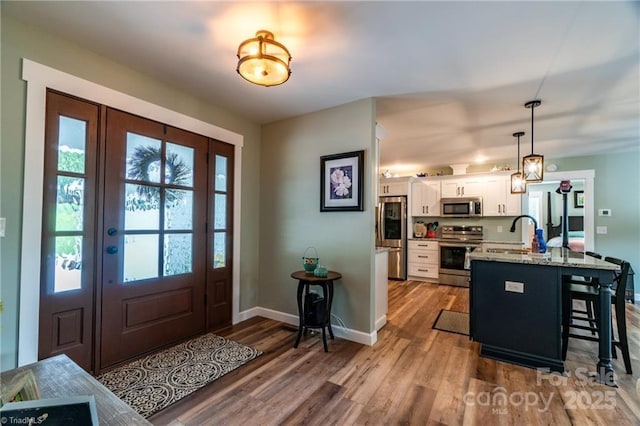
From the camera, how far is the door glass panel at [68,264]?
2.06 m

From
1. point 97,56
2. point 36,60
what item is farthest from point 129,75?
point 36,60

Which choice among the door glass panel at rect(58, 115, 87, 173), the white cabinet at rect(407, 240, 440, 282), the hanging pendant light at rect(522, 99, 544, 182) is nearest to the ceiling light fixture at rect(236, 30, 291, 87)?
the door glass panel at rect(58, 115, 87, 173)

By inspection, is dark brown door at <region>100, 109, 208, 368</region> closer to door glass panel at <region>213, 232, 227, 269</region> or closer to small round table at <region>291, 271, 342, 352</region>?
door glass panel at <region>213, 232, 227, 269</region>

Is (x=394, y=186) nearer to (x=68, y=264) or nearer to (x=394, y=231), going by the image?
(x=394, y=231)

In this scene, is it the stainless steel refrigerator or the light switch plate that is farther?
the stainless steel refrigerator

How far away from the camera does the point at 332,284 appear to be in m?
2.88

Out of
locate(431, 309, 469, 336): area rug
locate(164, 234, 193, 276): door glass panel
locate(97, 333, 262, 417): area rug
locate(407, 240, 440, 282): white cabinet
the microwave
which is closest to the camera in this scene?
locate(97, 333, 262, 417): area rug

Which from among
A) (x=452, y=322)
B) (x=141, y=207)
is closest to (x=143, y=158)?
(x=141, y=207)

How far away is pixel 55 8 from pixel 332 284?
9.65 ft

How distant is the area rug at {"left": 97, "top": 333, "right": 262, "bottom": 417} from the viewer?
6.33ft

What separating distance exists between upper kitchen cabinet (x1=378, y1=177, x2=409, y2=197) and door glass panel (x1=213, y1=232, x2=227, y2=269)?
375 centimetres

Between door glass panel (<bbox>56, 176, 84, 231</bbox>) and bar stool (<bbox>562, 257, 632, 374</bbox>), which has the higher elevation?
door glass panel (<bbox>56, 176, 84, 231</bbox>)

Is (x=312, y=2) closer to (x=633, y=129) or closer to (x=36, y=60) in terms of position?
(x=36, y=60)

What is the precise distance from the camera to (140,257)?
253 centimetres
